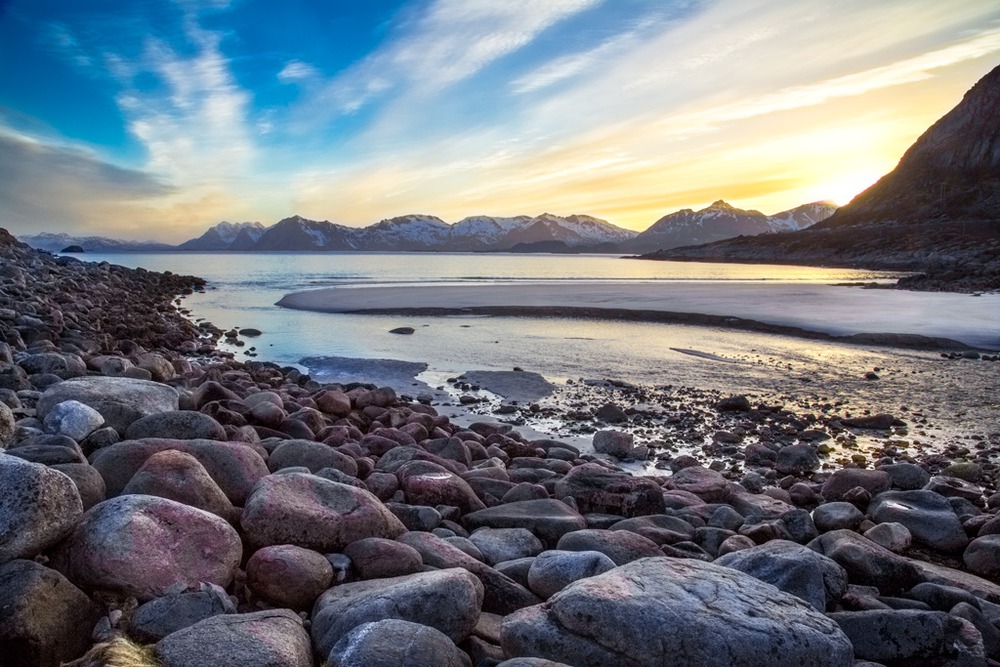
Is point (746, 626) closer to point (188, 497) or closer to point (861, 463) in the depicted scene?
point (188, 497)

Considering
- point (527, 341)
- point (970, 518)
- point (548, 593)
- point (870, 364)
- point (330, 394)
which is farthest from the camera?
point (527, 341)

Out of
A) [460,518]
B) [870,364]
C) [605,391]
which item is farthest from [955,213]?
[460,518]

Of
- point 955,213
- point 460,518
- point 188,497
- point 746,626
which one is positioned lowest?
point 460,518

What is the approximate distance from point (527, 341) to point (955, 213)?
114 metres

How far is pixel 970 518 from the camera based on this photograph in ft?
19.6

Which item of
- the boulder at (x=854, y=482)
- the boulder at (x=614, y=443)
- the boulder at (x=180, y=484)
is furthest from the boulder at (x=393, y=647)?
the boulder at (x=614, y=443)

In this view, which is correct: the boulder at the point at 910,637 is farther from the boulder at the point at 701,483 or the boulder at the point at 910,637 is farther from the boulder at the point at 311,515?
the boulder at the point at 701,483

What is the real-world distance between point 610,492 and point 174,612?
161 inches

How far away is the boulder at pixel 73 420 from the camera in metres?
5.13

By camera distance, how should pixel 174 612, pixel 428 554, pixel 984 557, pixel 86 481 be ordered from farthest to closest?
1. pixel 984 557
2. pixel 428 554
3. pixel 86 481
4. pixel 174 612

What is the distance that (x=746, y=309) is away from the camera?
26406mm

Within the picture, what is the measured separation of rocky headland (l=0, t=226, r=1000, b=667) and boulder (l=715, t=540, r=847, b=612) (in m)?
0.01

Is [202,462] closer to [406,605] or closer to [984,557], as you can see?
[406,605]

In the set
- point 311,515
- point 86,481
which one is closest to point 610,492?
point 311,515
